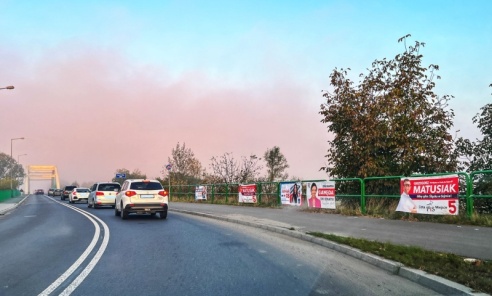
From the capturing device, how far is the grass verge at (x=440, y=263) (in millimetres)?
5715

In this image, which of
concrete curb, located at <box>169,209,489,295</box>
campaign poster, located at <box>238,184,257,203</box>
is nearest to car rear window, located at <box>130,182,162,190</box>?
campaign poster, located at <box>238,184,257,203</box>

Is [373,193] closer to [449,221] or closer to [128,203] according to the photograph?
[449,221]

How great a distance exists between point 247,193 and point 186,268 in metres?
18.6

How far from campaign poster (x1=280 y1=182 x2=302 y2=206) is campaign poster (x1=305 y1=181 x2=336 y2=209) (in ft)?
2.90

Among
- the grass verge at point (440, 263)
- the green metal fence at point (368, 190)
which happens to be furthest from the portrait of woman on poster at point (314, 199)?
the grass verge at point (440, 263)

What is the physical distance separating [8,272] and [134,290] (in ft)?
9.42

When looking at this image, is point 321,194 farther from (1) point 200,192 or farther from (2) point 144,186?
(1) point 200,192

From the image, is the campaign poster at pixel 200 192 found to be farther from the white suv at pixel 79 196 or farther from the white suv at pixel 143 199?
the white suv at pixel 143 199

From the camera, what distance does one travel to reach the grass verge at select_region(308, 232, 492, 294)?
571 centimetres

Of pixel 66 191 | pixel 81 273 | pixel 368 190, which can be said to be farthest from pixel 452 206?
pixel 66 191

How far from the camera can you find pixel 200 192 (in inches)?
1292

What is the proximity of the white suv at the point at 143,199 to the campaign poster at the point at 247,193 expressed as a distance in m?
7.89

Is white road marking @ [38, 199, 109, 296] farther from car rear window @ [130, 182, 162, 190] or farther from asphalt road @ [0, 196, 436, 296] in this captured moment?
car rear window @ [130, 182, 162, 190]

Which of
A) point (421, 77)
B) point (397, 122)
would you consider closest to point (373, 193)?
point (397, 122)
